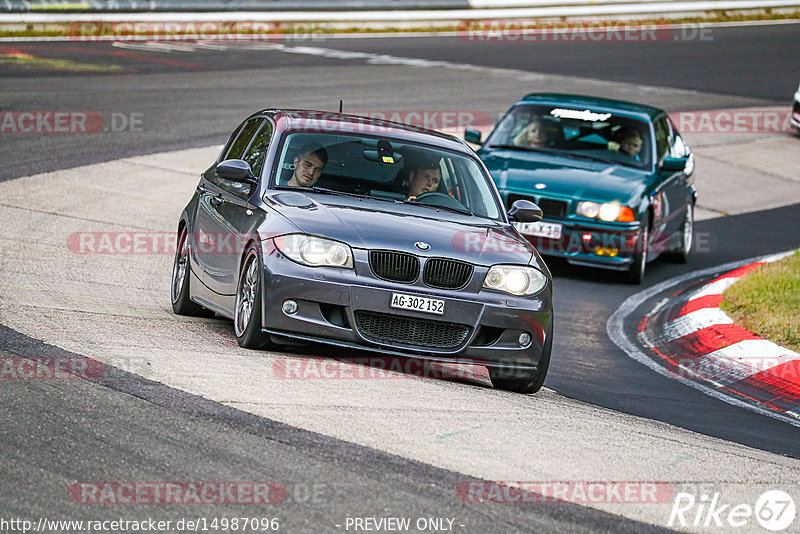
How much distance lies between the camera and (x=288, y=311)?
7.71 m

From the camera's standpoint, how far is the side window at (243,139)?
32.0ft

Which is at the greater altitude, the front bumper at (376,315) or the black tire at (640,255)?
the front bumper at (376,315)

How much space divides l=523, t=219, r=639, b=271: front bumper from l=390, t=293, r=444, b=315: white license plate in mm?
5718

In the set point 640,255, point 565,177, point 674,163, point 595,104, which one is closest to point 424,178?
point 565,177

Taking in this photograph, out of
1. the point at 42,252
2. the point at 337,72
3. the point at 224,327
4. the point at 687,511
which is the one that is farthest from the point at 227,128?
the point at 687,511

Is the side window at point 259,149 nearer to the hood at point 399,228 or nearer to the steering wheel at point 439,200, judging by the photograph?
the hood at point 399,228

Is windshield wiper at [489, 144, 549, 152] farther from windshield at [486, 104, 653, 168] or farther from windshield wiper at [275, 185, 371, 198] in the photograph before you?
windshield wiper at [275, 185, 371, 198]

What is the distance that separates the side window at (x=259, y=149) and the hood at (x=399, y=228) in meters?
0.59

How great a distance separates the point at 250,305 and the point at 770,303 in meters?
5.25

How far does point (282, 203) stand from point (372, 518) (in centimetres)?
360

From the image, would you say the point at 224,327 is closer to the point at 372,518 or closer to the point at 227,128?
the point at 372,518

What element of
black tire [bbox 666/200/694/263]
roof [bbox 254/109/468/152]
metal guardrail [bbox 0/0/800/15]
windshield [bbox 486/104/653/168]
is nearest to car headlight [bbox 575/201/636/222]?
windshield [bbox 486/104/653/168]

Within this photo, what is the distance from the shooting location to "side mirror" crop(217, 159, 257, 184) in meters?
8.66

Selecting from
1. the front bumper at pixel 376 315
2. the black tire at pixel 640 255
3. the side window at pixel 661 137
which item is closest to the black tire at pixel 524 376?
the front bumper at pixel 376 315
